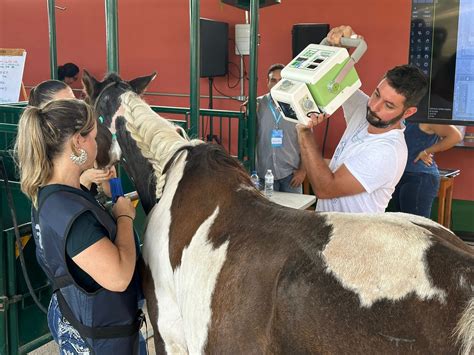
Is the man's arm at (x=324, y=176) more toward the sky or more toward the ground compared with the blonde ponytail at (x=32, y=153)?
more toward the ground

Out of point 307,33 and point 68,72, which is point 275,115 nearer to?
point 307,33

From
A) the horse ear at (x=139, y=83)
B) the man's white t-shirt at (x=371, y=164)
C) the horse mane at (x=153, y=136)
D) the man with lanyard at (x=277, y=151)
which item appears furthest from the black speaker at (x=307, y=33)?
the horse mane at (x=153, y=136)

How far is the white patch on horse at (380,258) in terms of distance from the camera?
1.01 meters

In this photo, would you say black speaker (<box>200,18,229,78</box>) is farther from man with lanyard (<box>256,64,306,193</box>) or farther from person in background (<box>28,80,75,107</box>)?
person in background (<box>28,80,75,107</box>)

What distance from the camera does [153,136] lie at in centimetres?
174

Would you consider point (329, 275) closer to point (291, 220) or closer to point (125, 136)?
point (291, 220)

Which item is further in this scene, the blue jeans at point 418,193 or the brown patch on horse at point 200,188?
the blue jeans at point 418,193

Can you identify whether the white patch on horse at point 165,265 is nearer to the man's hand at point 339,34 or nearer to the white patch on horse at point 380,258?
the white patch on horse at point 380,258

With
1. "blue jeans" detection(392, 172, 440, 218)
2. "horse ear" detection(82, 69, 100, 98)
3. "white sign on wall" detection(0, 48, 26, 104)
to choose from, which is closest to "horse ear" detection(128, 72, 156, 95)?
"horse ear" detection(82, 69, 100, 98)

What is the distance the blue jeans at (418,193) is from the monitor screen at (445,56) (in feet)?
5.58

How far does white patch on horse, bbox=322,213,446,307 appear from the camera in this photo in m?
1.01

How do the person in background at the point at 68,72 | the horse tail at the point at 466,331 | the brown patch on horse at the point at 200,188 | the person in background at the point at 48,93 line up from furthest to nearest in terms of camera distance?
the person in background at the point at 68,72
the person in background at the point at 48,93
the brown patch on horse at the point at 200,188
the horse tail at the point at 466,331

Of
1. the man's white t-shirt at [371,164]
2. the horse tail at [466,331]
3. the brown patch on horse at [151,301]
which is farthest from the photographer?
the man's white t-shirt at [371,164]

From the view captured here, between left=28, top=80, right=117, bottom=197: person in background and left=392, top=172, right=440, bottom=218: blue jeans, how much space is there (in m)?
2.50
